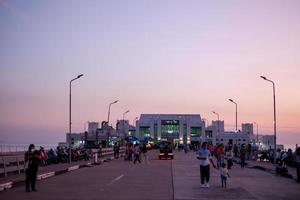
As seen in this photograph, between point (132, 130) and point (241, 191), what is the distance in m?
161

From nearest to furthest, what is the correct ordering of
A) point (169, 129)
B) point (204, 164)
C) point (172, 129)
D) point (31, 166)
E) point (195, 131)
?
point (31, 166) < point (204, 164) < point (172, 129) < point (169, 129) < point (195, 131)

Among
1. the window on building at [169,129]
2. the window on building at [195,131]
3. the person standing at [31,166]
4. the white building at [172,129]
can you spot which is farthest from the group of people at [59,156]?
the window on building at [195,131]

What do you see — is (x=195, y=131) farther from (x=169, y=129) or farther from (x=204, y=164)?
(x=204, y=164)

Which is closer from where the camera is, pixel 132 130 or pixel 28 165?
pixel 28 165

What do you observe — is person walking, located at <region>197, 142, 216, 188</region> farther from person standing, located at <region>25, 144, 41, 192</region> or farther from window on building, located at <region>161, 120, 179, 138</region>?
window on building, located at <region>161, 120, 179, 138</region>

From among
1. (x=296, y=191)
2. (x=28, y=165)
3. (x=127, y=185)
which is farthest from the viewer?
(x=127, y=185)

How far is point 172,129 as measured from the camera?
573 feet

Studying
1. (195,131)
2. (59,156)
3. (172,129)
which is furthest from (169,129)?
(59,156)

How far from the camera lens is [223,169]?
939 inches

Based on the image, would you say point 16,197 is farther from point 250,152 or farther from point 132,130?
point 132,130

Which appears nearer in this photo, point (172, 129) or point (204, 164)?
point (204, 164)

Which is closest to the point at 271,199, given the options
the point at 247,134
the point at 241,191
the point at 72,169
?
the point at 241,191

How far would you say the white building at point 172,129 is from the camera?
17338 centimetres

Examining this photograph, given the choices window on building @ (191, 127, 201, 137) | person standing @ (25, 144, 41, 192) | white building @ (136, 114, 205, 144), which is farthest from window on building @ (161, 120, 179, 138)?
person standing @ (25, 144, 41, 192)
